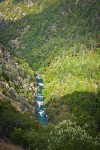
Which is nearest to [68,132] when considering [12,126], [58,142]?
[58,142]

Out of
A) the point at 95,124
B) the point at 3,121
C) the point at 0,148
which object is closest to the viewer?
the point at 0,148

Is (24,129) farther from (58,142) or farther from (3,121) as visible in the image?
(58,142)

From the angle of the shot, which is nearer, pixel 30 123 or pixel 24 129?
pixel 24 129

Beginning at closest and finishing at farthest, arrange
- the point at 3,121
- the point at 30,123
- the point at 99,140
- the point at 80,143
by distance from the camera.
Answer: the point at 80,143 → the point at 99,140 → the point at 3,121 → the point at 30,123

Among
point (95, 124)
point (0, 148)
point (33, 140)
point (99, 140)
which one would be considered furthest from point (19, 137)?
point (95, 124)

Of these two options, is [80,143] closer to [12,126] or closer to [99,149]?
[99,149]

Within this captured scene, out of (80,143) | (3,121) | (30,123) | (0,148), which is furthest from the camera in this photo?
(30,123)

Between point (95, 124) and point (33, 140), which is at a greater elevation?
point (95, 124)

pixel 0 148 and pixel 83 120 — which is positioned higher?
pixel 83 120

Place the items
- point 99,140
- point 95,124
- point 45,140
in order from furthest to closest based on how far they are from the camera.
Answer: point 95,124 < point 45,140 < point 99,140
